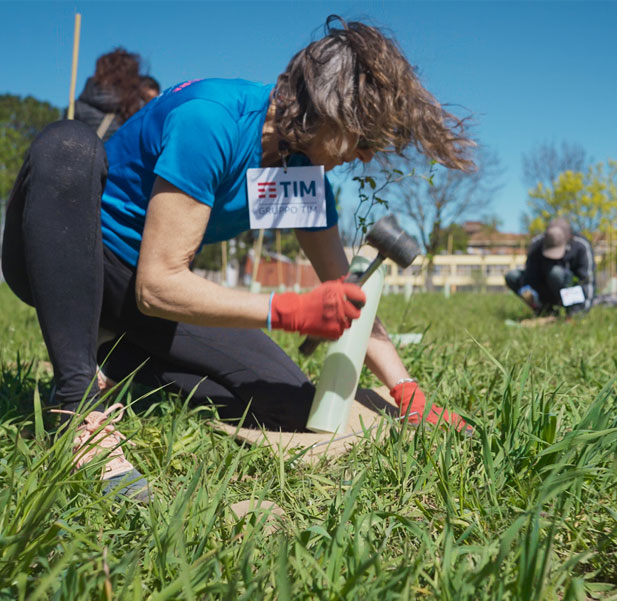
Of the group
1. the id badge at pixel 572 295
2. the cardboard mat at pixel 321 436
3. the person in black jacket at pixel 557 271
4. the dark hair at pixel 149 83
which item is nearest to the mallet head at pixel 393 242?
the cardboard mat at pixel 321 436

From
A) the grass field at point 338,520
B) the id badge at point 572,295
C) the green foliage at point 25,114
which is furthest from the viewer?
the green foliage at point 25,114

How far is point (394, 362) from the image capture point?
2.05 m

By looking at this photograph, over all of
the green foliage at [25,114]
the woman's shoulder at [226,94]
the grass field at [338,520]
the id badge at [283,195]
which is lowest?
the grass field at [338,520]

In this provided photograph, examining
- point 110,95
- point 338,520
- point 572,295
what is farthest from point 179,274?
point 572,295

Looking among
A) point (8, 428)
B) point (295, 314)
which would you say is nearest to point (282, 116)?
point (295, 314)

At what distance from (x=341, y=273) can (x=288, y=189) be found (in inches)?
19.4

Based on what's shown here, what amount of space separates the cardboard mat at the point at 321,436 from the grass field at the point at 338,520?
0.17 feet

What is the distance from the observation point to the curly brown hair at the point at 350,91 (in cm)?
161

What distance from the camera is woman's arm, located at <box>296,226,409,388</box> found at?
205cm

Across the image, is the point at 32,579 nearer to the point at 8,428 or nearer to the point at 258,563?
the point at 258,563

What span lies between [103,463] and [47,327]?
488 millimetres

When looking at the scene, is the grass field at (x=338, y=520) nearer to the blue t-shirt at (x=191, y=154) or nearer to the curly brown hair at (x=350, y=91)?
the blue t-shirt at (x=191, y=154)

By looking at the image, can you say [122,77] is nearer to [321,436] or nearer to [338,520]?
[321,436]

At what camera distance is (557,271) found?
5.97 m
